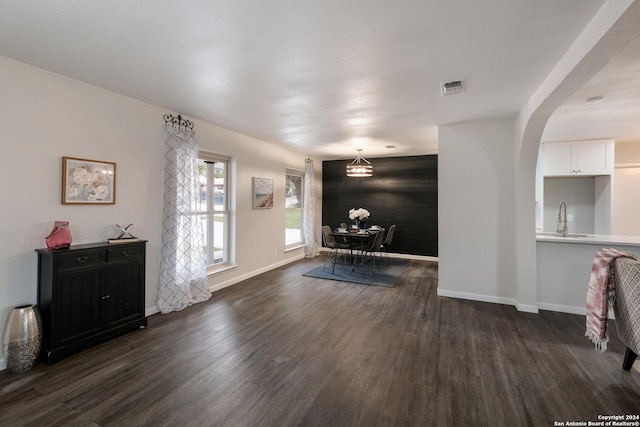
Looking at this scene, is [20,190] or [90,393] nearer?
[90,393]

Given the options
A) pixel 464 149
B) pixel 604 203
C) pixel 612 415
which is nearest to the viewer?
pixel 612 415

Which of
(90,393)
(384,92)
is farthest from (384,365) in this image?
(384,92)

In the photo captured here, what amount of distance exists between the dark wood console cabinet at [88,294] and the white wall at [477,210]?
4068mm

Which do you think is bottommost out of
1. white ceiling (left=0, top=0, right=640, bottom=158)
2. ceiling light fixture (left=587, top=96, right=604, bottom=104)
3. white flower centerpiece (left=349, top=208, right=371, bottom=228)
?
white flower centerpiece (left=349, top=208, right=371, bottom=228)

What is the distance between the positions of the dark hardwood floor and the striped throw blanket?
295 millimetres

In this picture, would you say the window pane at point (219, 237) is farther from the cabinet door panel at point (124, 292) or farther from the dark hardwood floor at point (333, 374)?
the cabinet door panel at point (124, 292)

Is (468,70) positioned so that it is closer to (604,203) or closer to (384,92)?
(384,92)

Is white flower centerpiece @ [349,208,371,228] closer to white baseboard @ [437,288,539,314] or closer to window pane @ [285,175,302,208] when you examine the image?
window pane @ [285,175,302,208]

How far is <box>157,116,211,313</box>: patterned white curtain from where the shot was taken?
3.57 metres

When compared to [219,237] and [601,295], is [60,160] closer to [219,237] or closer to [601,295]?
[219,237]

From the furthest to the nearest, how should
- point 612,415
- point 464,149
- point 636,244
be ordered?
point 464,149, point 636,244, point 612,415

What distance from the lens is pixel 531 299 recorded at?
3561mm

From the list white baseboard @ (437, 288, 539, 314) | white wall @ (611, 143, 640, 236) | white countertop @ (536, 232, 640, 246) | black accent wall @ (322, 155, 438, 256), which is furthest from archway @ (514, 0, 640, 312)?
black accent wall @ (322, 155, 438, 256)

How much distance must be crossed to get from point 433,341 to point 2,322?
3.85m
